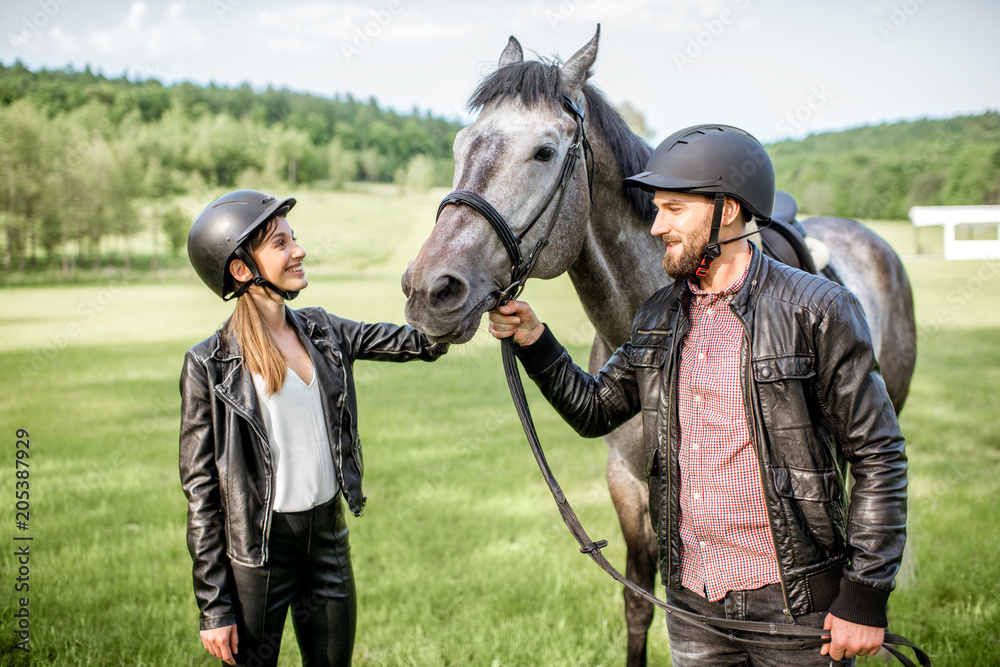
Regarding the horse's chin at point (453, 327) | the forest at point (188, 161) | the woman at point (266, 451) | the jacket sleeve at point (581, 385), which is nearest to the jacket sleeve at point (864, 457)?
the jacket sleeve at point (581, 385)

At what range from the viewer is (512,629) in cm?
345

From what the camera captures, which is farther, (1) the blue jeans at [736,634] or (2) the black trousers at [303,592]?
(2) the black trousers at [303,592]

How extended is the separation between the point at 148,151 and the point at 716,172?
109 feet

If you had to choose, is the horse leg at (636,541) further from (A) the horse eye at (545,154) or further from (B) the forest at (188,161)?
(B) the forest at (188,161)

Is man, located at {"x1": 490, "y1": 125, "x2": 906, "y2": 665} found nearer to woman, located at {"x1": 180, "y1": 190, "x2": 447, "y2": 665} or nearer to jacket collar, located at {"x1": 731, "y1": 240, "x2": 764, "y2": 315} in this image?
jacket collar, located at {"x1": 731, "y1": 240, "x2": 764, "y2": 315}

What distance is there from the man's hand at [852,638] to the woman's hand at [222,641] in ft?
5.78

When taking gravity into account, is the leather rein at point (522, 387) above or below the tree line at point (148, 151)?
below

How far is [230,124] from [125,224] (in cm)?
1030

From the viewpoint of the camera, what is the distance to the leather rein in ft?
5.33

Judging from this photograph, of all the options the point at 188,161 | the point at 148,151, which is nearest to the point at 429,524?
the point at 188,161

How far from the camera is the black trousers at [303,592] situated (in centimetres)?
198

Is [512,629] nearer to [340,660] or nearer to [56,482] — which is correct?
[340,660]

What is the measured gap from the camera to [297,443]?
6.93 feet

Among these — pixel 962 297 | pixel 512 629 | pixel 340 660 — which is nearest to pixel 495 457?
pixel 512 629
